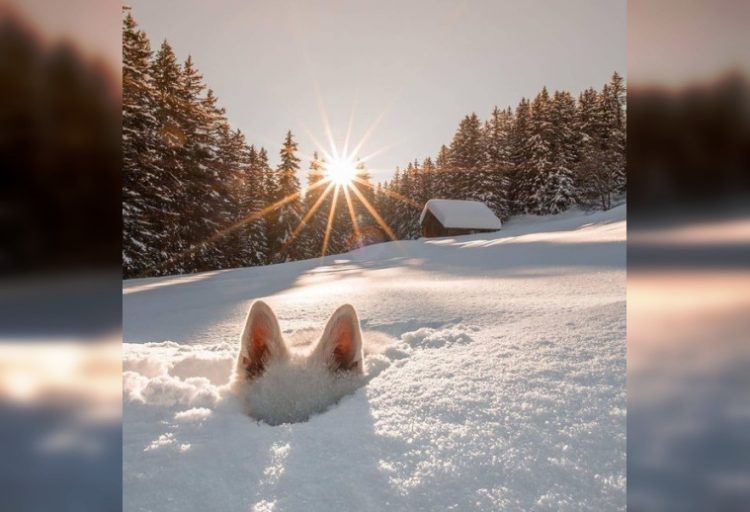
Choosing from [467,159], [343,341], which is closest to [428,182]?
[467,159]

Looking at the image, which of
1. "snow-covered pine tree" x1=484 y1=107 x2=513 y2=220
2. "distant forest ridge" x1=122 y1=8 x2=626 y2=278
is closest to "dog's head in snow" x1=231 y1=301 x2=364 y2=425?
"distant forest ridge" x1=122 y1=8 x2=626 y2=278

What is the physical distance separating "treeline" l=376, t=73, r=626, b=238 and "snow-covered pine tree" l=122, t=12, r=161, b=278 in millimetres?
32597

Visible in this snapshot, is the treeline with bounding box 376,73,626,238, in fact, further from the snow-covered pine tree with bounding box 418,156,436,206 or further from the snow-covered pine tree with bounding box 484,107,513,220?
the snow-covered pine tree with bounding box 418,156,436,206

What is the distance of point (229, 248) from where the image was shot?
82.9ft

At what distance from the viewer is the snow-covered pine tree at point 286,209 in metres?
32.8

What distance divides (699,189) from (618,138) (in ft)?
160

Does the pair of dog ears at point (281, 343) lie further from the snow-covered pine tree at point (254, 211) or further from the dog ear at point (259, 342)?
the snow-covered pine tree at point (254, 211)

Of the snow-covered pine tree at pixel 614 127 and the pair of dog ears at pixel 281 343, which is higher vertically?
the snow-covered pine tree at pixel 614 127

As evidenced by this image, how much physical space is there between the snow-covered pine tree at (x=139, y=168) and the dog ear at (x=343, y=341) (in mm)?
17219

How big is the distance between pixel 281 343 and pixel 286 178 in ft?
117

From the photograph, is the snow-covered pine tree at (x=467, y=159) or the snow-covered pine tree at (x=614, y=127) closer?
the snow-covered pine tree at (x=614, y=127)

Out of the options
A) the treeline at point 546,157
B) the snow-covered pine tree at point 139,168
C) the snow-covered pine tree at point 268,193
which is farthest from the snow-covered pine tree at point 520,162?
the snow-covered pine tree at point 139,168

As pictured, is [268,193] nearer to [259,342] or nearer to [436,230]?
[436,230]

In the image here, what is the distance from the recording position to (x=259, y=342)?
76.7 inches
